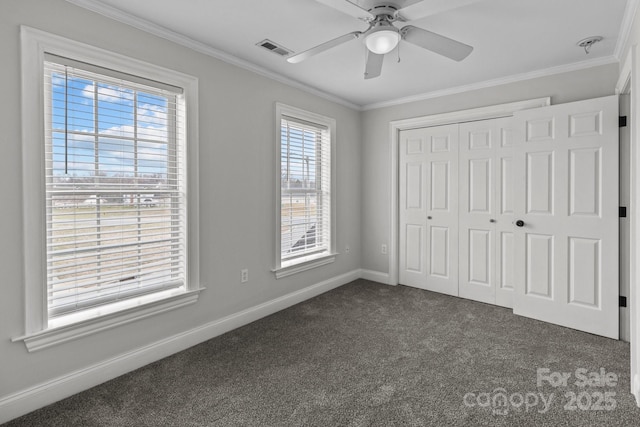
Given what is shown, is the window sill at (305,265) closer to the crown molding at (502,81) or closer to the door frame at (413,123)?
the door frame at (413,123)

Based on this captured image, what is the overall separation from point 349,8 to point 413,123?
8.11 feet

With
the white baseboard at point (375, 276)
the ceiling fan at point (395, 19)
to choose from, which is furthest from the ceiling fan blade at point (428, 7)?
the white baseboard at point (375, 276)

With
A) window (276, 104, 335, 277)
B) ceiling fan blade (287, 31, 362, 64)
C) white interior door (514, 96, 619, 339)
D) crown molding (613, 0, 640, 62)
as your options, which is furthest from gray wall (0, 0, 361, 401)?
crown molding (613, 0, 640, 62)

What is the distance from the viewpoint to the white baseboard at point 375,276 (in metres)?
4.36

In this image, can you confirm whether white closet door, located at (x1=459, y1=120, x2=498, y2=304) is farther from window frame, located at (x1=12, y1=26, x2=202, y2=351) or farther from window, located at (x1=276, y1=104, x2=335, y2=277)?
window frame, located at (x1=12, y1=26, x2=202, y2=351)

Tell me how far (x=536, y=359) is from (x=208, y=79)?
11.1 ft

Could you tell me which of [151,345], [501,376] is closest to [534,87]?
[501,376]

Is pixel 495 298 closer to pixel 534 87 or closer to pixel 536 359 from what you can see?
pixel 536 359

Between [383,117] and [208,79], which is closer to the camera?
[208,79]

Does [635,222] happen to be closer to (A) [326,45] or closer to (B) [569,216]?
(B) [569,216]

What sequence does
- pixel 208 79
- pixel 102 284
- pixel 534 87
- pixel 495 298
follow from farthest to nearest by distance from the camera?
pixel 495 298, pixel 534 87, pixel 208 79, pixel 102 284

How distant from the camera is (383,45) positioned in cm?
190

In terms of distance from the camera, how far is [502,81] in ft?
11.1

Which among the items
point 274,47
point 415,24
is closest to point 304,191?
point 274,47
